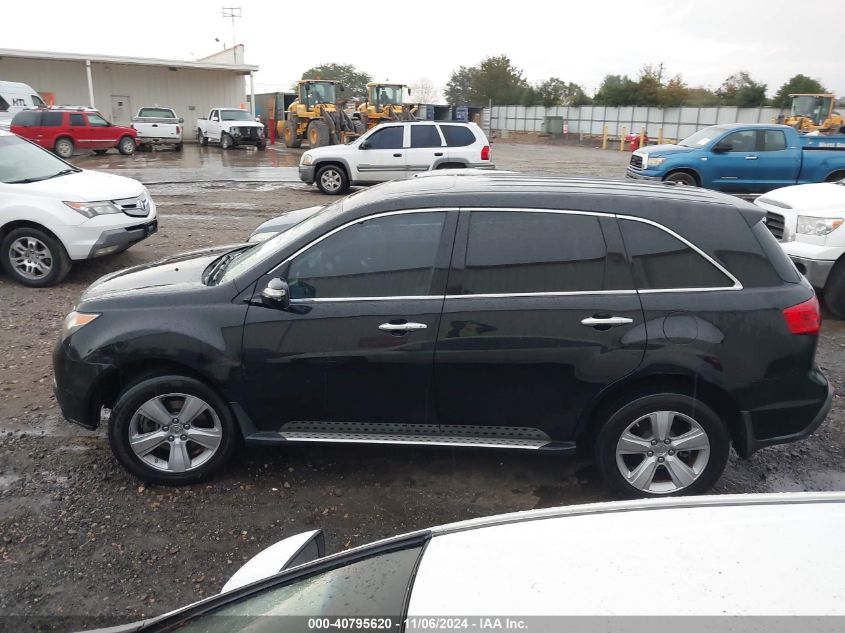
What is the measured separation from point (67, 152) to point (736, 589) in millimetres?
27707

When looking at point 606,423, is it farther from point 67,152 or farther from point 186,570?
point 67,152

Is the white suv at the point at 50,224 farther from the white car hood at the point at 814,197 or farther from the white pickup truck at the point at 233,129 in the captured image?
the white pickup truck at the point at 233,129

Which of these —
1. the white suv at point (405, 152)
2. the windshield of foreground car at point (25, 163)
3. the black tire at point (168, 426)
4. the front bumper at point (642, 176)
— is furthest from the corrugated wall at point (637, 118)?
the black tire at point (168, 426)

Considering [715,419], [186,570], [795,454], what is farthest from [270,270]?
[795,454]

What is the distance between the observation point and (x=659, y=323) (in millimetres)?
3537

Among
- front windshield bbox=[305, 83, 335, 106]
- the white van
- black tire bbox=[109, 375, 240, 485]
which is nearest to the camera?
black tire bbox=[109, 375, 240, 485]

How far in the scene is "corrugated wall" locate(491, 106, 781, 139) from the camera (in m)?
41.4

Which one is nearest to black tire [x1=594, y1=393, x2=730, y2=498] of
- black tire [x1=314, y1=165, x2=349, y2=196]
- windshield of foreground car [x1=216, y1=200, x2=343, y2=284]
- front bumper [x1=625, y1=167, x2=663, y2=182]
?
windshield of foreground car [x1=216, y1=200, x2=343, y2=284]

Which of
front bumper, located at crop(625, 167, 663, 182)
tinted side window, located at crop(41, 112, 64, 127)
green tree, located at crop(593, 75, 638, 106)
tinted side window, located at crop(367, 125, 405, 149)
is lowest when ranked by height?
front bumper, located at crop(625, 167, 663, 182)

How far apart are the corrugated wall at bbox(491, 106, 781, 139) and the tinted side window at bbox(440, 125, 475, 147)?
30.5m

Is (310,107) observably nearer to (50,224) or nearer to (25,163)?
(25,163)

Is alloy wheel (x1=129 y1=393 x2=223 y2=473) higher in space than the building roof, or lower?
lower

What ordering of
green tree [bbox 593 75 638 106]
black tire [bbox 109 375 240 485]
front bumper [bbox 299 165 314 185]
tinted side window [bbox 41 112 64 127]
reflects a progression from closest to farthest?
black tire [bbox 109 375 240 485], front bumper [bbox 299 165 314 185], tinted side window [bbox 41 112 64 127], green tree [bbox 593 75 638 106]

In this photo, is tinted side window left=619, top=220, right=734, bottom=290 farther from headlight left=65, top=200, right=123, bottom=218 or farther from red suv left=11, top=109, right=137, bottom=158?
red suv left=11, top=109, right=137, bottom=158
